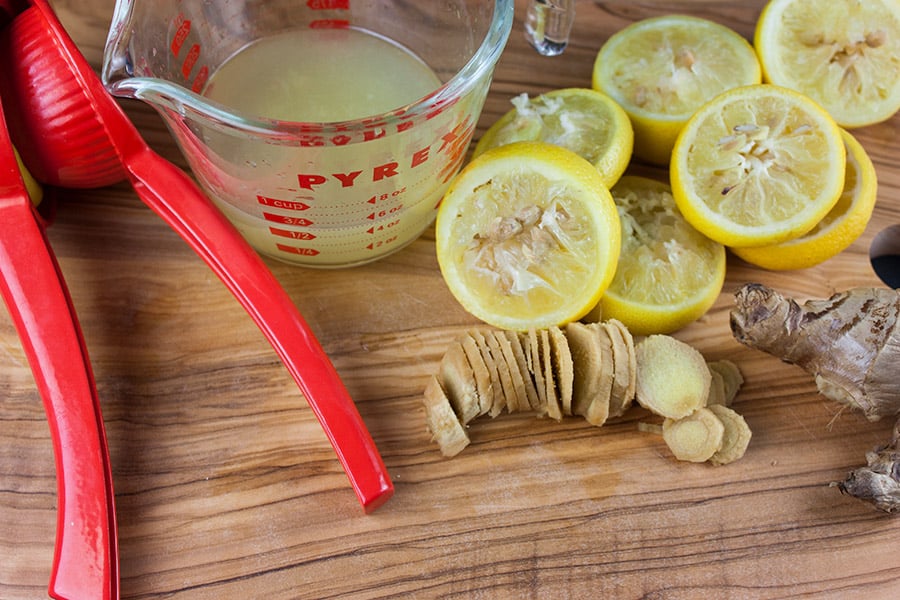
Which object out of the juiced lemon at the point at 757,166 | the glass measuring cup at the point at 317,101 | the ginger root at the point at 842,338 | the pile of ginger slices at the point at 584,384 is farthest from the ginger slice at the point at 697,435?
the glass measuring cup at the point at 317,101

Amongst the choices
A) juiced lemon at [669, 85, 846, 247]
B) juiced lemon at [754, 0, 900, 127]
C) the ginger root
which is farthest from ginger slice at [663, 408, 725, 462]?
juiced lemon at [754, 0, 900, 127]

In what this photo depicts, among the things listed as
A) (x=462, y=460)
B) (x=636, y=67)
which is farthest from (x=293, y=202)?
(x=636, y=67)

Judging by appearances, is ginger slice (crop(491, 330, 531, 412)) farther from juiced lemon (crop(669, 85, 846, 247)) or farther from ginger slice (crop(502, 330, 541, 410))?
juiced lemon (crop(669, 85, 846, 247))

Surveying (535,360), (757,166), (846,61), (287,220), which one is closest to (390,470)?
(535,360)

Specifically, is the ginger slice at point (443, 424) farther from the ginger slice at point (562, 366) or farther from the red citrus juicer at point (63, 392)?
the red citrus juicer at point (63, 392)

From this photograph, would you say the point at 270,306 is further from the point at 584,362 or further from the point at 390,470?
the point at 584,362
